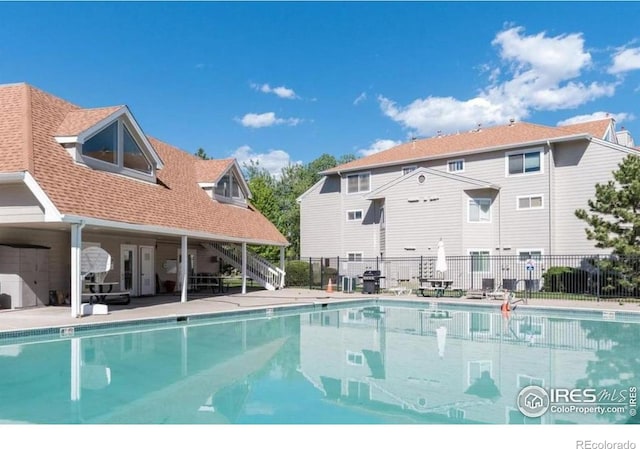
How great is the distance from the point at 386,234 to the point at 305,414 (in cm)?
2454

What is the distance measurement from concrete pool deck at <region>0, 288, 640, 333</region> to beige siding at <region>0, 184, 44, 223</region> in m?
2.67

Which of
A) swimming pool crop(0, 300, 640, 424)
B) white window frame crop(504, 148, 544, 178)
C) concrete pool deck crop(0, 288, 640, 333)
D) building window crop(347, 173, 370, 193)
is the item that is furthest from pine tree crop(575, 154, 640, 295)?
building window crop(347, 173, 370, 193)

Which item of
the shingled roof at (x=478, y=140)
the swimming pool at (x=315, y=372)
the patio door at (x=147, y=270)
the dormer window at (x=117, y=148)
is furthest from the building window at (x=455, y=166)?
the dormer window at (x=117, y=148)

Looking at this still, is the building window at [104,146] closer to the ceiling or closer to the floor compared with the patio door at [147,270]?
closer to the ceiling

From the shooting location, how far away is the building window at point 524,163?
26609mm

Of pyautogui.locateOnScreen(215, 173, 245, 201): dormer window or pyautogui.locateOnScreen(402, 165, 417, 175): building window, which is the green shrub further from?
pyautogui.locateOnScreen(402, 165, 417, 175): building window

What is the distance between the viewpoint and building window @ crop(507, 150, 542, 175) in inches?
1048

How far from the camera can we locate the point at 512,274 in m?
26.6

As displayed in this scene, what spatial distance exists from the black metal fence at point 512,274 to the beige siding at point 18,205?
16091 millimetres

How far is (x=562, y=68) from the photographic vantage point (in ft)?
94.2

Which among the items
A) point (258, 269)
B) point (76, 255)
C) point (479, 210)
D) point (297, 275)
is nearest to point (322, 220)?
point (297, 275)

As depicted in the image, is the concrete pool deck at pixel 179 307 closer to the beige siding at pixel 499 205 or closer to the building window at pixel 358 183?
the beige siding at pixel 499 205
